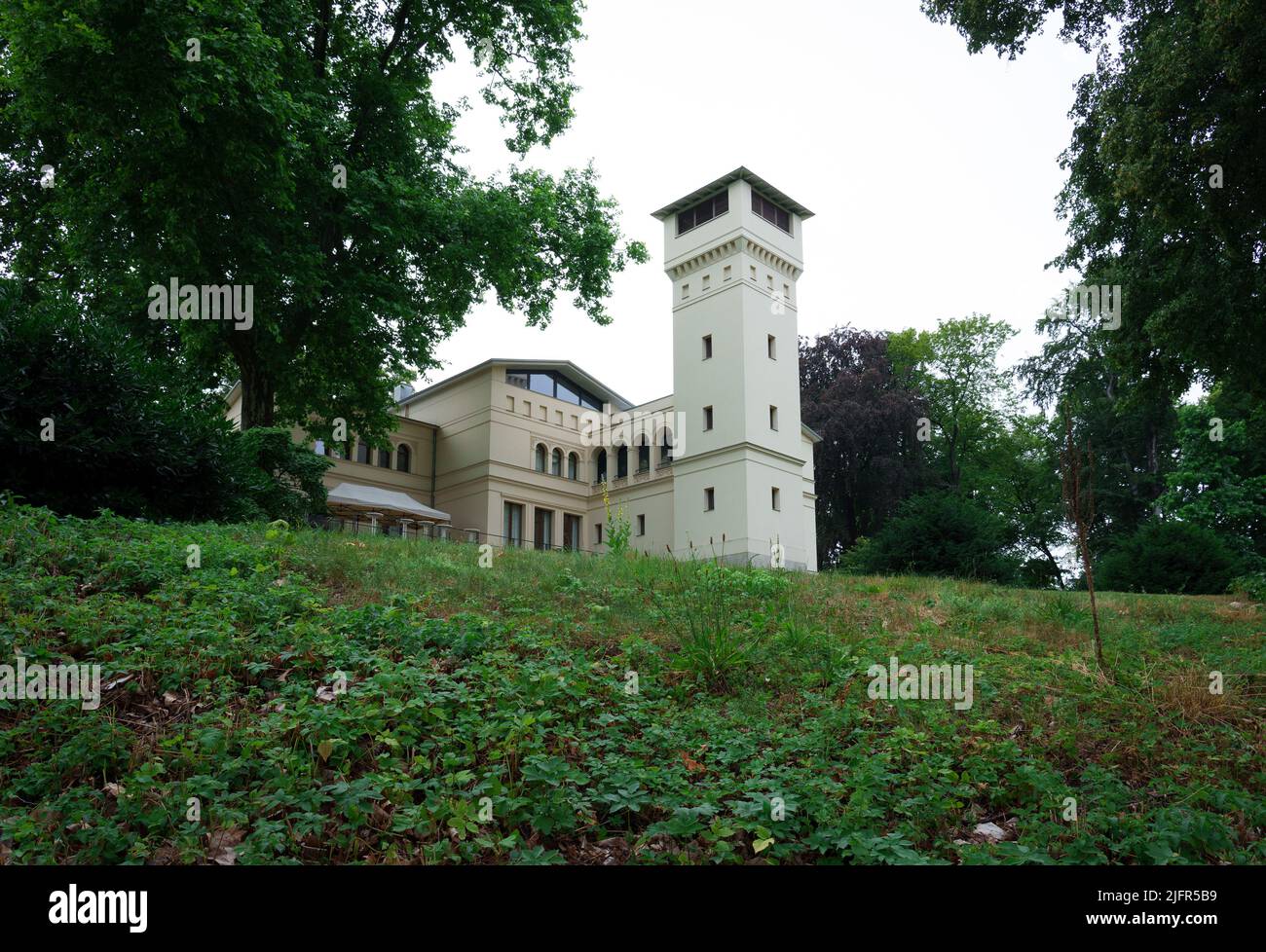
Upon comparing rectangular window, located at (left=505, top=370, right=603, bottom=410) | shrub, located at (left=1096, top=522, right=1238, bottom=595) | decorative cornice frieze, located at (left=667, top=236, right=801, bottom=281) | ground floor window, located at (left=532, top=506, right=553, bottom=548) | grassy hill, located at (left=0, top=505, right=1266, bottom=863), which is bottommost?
grassy hill, located at (left=0, top=505, right=1266, bottom=863)

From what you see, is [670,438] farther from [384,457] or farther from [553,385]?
[384,457]

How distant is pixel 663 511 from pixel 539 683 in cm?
3240

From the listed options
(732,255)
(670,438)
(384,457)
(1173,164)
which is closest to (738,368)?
(732,255)

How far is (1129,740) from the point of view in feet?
19.5

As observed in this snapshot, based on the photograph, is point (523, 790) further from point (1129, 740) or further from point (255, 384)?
point (255, 384)

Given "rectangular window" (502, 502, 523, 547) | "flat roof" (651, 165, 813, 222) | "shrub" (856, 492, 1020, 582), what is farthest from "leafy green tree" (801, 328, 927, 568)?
"shrub" (856, 492, 1020, 582)

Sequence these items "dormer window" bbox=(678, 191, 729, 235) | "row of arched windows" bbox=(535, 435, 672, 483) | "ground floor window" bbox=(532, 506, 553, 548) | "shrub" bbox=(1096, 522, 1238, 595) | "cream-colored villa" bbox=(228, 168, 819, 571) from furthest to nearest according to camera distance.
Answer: "row of arched windows" bbox=(535, 435, 672, 483) < "ground floor window" bbox=(532, 506, 553, 548) < "dormer window" bbox=(678, 191, 729, 235) < "cream-colored villa" bbox=(228, 168, 819, 571) < "shrub" bbox=(1096, 522, 1238, 595)

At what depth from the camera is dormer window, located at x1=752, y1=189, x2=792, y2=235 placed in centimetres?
3603

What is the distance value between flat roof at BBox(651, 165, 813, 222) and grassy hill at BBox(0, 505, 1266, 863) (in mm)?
28948

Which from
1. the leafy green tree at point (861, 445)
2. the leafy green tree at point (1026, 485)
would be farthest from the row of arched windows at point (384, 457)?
the leafy green tree at point (1026, 485)

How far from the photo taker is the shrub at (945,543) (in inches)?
776

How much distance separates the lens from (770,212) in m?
36.8

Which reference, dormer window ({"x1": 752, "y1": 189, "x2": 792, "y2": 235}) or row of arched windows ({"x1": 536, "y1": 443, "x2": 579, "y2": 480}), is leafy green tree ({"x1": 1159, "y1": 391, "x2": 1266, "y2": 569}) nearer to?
dormer window ({"x1": 752, "y1": 189, "x2": 792, "y2": 235})

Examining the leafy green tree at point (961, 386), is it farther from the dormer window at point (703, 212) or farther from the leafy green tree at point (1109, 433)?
the dormer window at point (703, 212)
